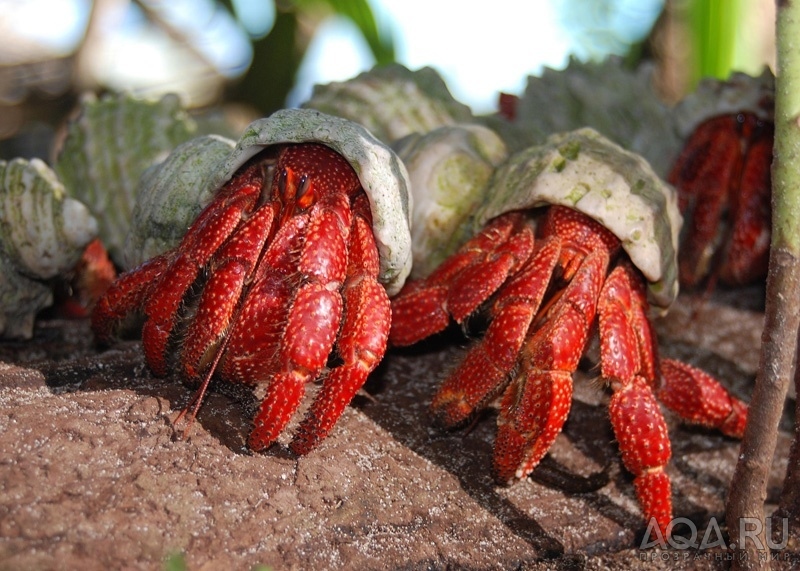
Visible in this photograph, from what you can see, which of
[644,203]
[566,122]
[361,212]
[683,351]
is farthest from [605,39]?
[361,212]

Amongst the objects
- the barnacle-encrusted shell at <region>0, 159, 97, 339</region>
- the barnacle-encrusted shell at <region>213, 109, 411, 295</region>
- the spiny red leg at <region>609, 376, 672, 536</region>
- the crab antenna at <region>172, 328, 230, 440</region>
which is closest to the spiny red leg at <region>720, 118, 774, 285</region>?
the spiny red leg at <region>609, 376, 672, 536</region>

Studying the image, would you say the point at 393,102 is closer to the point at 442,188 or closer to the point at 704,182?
the point at 442,188

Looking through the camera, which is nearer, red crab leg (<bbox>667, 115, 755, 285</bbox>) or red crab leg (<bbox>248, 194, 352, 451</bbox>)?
red crab leg (<bbox>248, 194, 352, 451</bbox>)

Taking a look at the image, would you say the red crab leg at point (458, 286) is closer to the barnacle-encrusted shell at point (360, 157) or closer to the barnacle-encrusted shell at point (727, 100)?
the barnacle-encrusted shell at point (360, 157)

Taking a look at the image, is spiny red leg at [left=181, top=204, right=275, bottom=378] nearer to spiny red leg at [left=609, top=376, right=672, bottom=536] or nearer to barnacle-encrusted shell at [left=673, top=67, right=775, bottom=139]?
spiny red leg at [left=609, top=376, right=672, bottom=536]

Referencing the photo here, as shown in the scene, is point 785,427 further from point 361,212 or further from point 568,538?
point 361,212
